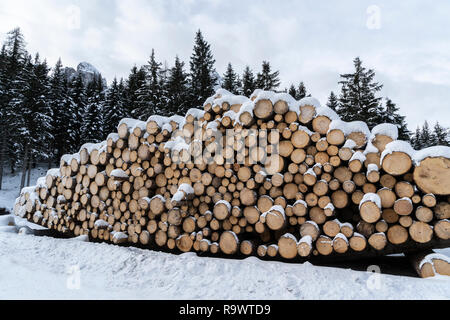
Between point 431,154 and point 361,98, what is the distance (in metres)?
14.5

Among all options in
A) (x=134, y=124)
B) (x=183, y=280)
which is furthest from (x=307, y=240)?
(x=134, y=124)

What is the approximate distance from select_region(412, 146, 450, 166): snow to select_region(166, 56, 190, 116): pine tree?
61.6 feet

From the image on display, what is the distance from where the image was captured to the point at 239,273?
3559mm

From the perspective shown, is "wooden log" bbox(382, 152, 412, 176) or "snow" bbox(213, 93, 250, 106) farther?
"snow" bbox(213, 93, 250, 106)

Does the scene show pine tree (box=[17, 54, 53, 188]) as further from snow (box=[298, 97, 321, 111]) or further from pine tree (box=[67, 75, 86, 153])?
snow (box=[298, 97, 321, 111])

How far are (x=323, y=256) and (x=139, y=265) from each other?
2.80 metres

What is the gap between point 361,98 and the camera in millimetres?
16016

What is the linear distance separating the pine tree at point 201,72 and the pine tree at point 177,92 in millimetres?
603

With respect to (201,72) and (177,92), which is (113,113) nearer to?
(177,92)

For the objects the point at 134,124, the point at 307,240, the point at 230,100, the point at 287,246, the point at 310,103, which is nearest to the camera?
the point at 307,240

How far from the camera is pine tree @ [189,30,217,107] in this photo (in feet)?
69.6

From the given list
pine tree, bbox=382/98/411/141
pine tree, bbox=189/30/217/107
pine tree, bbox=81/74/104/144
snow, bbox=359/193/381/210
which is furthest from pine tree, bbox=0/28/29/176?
pine tree, bbox=382/98/411/141
